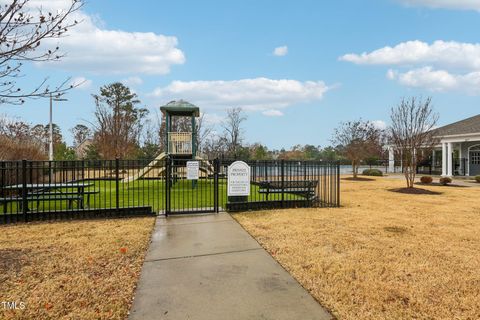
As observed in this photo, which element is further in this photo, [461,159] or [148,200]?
[461,159]

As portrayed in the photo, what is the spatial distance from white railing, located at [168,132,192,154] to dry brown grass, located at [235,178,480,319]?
9927mm

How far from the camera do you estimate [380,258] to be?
452 cm

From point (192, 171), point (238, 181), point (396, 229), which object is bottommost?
point (396, 229)

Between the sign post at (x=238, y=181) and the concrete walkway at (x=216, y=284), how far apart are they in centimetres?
289

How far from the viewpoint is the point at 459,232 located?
6266 mm

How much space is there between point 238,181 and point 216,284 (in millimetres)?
5026

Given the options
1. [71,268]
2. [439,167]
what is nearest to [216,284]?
[71,268]

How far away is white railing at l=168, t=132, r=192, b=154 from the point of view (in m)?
16.8

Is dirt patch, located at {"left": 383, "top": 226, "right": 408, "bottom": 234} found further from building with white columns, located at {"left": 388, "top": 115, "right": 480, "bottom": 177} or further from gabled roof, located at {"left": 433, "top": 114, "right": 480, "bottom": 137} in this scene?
building with white columns, located at {"left": 388, "top": 115, "right": 480, "bottom": 177}

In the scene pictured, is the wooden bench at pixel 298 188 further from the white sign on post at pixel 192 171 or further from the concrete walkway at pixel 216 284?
the concrete walkway at pixel 216 284

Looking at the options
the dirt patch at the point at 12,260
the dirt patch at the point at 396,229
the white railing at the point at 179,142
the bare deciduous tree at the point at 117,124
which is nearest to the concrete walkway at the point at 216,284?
the dirt patch at the point at 12,260

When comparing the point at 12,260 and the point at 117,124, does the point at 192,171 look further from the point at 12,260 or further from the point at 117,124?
the point at 117,124

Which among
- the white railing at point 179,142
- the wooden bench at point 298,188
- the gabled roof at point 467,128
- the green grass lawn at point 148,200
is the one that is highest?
the gabled roof at point 467,128

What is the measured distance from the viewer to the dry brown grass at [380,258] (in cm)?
313
